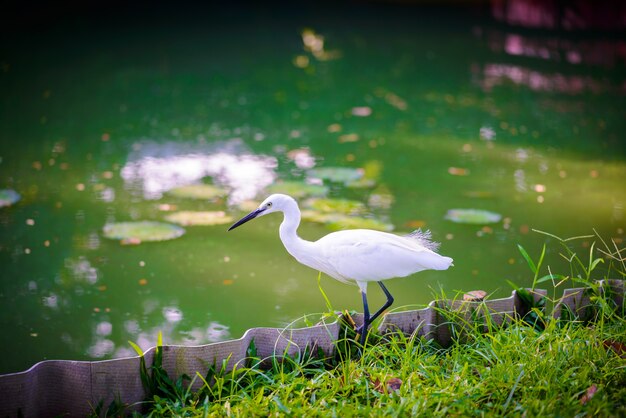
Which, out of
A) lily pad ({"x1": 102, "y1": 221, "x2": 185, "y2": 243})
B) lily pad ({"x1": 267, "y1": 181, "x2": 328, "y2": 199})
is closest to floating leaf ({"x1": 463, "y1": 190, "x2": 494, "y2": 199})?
lily pad ({"x1": 267, "y1": 181, "x2": 328, "y2": 199})

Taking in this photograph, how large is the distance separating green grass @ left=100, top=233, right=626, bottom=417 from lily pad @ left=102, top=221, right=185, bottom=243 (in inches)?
70.5

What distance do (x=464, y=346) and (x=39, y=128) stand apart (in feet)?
14.7

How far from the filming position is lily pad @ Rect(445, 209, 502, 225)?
4809 millimetres

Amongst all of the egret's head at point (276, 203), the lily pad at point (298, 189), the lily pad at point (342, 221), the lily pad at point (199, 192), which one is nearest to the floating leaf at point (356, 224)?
the lily pad at point (342, 221)

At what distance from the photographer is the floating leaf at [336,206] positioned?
15.9 feet

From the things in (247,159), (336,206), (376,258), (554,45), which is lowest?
(336,206)

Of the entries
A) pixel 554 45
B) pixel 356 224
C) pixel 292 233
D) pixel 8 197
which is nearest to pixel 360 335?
pixel 292 233

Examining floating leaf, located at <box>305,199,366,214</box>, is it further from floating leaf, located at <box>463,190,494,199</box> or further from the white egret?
the white egret

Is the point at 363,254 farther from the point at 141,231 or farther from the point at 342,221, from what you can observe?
the point at 141,231

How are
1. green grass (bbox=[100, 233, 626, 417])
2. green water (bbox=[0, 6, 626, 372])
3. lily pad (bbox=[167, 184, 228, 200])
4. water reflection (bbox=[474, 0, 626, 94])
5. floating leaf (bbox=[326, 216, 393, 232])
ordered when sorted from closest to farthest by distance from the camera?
green grass (bbox=[100, 233, 626, 417]), green water (bbox=[0, 6, 626, 372]), floating leaf (bbox=[326, 216, 393, 232]), lily pad (bbox=[167, 184, 228, 200]), water reflection (bbox=[474, 0, 626, 94])

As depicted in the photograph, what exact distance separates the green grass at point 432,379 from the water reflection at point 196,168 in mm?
2327

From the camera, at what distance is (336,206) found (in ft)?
16.0

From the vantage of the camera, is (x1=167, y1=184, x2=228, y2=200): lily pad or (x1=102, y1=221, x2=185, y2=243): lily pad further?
(x1=167, y1=184, x2=228, y2=200): lily pad

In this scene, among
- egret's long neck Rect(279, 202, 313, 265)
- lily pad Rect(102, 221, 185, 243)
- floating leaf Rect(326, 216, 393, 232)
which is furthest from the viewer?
floating leaf Rect(326, 216, 393, 232)
